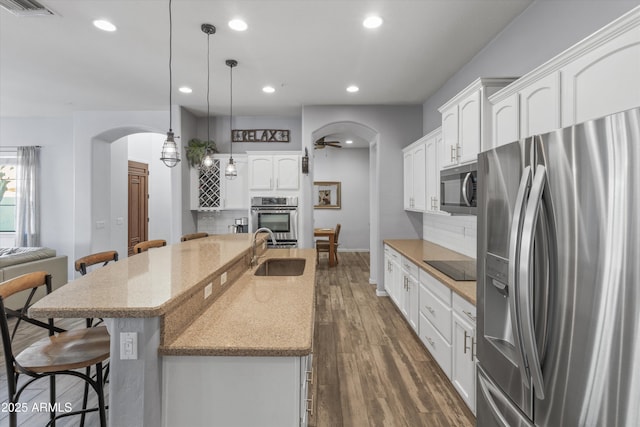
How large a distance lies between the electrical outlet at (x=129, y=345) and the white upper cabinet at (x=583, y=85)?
2.10 meters

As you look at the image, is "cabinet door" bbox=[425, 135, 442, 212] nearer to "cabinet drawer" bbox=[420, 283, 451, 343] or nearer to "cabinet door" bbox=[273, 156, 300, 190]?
"cabinet drawer" bbox=[420, 283, 451, 343]

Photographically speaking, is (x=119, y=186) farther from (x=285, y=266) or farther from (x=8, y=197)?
(x=285, y=266)

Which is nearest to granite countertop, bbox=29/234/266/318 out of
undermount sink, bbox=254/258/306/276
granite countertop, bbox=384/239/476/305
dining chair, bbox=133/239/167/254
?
undermount sink, bbox=254/258/306/276

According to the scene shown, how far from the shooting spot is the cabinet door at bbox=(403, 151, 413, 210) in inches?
176

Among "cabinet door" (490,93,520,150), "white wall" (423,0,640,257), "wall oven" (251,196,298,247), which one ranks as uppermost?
"white wall" (423,0,640,257)

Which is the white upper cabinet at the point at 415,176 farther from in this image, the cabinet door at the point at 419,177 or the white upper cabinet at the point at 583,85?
the white upper cabinet at the point at 583,85

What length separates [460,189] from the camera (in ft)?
8.29

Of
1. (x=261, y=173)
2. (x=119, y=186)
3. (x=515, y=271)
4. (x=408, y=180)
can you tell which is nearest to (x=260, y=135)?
(x=261, y=173)

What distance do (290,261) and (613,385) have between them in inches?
101

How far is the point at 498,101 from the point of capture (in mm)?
2172

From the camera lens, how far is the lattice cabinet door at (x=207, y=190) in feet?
17.4

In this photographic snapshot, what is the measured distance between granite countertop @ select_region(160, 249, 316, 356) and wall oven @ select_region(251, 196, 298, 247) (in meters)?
2.71

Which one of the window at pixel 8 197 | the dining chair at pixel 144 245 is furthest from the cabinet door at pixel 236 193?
the window at pixel 8 197

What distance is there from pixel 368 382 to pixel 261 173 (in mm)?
3438
